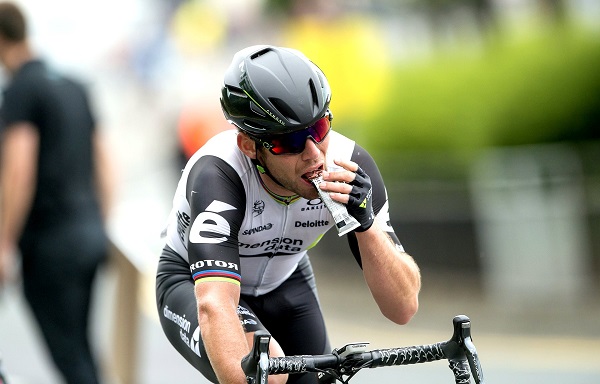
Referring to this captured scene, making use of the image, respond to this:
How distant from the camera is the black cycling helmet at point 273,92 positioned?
402 cm

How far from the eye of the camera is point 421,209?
12.4 m

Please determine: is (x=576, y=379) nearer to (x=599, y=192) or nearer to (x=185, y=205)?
(x=599, y=192)

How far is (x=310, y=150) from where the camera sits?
4.05 meters

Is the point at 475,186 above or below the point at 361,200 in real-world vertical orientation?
below

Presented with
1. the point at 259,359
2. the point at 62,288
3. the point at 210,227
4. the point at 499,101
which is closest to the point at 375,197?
the point at 210,227

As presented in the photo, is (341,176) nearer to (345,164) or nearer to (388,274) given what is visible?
(345,164)

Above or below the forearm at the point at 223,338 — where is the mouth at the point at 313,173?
above

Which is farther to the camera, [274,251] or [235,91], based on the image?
[274,251]

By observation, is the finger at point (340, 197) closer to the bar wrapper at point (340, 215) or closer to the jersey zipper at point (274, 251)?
the bar wrapper at point (340, 215)

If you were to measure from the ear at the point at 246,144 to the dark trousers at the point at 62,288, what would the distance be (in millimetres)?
3406

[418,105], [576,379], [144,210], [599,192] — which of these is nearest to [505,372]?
[576,379]

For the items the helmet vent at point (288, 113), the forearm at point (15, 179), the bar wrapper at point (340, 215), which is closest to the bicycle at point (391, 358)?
the bar wrapper at point (340, 215)

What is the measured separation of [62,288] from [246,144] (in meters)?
3.48

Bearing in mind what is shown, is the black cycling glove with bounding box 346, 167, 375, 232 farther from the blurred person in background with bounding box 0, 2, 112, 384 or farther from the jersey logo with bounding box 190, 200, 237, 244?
the blurred person in background with bounding box 0, 2, 112, 384
